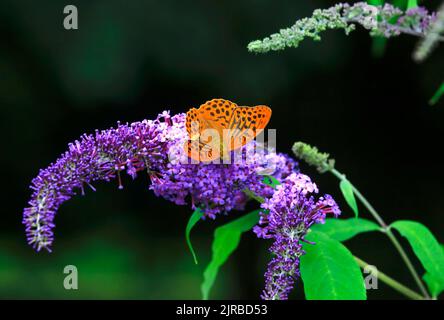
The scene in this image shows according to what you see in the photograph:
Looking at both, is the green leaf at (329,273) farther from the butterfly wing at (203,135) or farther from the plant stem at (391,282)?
the butterfly wing at (203,135)

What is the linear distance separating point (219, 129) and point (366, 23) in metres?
0.43

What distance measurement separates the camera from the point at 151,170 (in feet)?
4.83

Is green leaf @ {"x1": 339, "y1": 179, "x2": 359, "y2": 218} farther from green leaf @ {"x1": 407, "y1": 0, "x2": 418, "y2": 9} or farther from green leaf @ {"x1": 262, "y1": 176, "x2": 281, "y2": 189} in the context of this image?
green leaf @ {"x1": 407, "y1": 0, "x2": 418, "y2": 9}

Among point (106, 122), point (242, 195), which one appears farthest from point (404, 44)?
point (242, 195)

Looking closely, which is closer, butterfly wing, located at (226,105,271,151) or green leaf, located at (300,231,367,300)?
green leaf, located at (300,231,367,300)

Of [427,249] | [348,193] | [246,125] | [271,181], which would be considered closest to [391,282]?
[427,249]

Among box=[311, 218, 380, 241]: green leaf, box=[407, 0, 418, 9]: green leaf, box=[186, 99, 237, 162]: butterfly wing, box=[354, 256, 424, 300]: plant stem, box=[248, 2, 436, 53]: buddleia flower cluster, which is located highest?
box=[407, 0, 418, 9]: green leaf

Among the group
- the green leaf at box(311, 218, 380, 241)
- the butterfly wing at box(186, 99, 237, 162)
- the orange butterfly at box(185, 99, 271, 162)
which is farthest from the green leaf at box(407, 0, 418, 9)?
the green leaf at box(311, 218, 380, 241)

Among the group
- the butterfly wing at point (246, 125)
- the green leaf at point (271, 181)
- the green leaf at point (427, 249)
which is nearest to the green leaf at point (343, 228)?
the green leaf at point (427, 249)

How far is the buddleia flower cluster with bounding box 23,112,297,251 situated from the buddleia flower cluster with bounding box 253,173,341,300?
0.11 meters

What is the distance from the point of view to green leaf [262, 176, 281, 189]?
1553mm

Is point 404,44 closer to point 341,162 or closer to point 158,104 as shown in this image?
point 341,162

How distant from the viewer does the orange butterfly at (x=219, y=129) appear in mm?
1428

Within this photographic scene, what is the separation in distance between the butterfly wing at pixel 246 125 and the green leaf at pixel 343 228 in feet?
1.26
